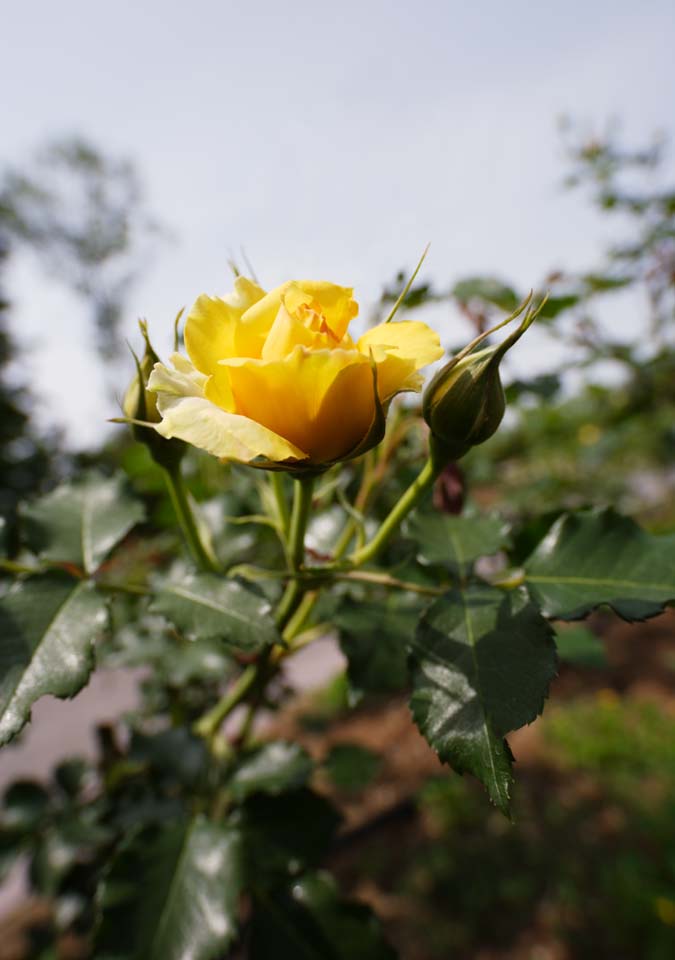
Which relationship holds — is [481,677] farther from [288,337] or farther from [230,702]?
[230,702]

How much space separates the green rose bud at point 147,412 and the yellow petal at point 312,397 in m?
0.11

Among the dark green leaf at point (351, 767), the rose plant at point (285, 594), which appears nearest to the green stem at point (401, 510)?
the rose plant at point (285, 594)

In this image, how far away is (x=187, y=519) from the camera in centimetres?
52

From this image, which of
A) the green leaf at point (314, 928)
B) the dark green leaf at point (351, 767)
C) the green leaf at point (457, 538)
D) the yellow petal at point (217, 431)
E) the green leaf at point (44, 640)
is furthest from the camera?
the dark green leaf at point (351, 767)

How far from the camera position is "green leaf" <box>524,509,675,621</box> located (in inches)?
16.9

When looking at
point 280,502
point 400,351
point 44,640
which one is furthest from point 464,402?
point 44,640

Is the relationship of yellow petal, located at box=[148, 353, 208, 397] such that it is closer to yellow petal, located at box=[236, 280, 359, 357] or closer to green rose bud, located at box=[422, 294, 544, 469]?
yellow petal, located at box=[236, 280, 359, 357]

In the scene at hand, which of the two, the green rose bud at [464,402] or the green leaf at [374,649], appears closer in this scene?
the green rose bud at [464,402]

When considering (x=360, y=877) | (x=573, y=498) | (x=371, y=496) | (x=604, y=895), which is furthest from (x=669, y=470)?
(x=371, y=496)

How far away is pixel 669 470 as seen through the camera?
139 inches

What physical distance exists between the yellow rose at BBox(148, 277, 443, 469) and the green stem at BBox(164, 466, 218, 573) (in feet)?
0.47

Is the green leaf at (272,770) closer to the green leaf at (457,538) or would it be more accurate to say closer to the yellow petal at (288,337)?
the green leaf at (457,538)

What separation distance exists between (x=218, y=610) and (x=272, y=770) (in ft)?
1.41

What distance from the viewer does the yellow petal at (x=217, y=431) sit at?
0.33 metres
